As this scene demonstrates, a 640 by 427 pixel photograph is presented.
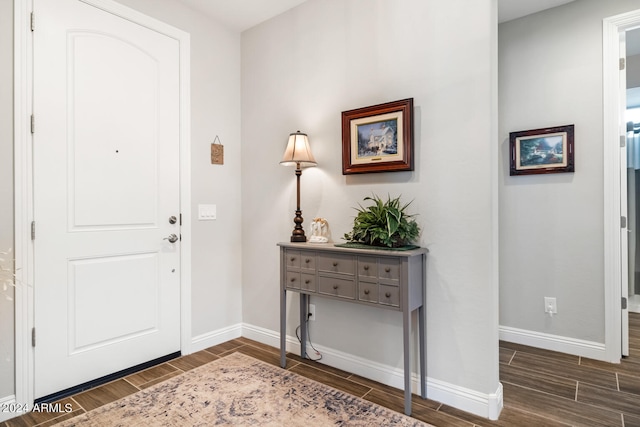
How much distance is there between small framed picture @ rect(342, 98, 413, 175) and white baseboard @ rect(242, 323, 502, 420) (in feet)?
4.18

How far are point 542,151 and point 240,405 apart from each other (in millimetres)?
2847

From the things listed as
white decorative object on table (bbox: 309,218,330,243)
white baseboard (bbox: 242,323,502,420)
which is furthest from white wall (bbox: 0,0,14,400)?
white decorative object on table (bbox: 309,218,330,243)

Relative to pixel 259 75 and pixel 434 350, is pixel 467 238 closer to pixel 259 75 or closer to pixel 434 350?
pixel 434 350

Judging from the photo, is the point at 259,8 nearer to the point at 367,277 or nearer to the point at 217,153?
the point at 217,153

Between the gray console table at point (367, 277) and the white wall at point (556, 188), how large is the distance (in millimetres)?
1360

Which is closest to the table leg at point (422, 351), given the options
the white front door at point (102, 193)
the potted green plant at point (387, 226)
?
the potted green plant at point (387, 226)

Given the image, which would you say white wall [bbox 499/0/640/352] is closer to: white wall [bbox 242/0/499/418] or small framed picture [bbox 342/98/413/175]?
white wall [bbox 242/0/499/418]

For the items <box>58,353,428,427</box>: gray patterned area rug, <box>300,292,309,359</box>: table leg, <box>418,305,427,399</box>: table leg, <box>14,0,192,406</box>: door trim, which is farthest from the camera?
<box>300,292,309,359</box>: table leg

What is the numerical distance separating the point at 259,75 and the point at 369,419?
2.67 m

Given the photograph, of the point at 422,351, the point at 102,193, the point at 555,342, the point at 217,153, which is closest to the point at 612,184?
the point at 555,342

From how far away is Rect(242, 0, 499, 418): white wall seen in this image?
192cm

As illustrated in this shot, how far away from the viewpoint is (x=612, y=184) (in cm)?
252

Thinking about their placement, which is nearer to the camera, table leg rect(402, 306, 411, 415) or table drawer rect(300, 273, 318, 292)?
table leg rect(402, 306, 411, 415)

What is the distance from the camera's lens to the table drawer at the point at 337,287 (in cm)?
208
